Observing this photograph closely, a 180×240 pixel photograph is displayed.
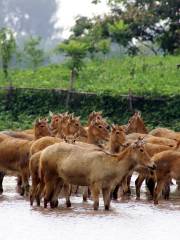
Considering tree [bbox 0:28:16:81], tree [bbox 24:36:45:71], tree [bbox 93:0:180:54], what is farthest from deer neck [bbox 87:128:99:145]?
tree [bbox 24:36:45:71]

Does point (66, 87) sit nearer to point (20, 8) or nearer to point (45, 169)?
point (45, 169)

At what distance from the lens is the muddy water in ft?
52.4

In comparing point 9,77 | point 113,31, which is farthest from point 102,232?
point 113,31

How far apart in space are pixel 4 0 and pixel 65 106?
347 ft

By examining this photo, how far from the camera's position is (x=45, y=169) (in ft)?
61.3

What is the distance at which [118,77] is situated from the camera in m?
40.5

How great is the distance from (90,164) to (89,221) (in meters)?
1.59

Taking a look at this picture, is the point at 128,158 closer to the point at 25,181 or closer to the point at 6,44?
the point at 25,181

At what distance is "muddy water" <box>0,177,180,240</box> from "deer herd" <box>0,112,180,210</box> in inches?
15.0

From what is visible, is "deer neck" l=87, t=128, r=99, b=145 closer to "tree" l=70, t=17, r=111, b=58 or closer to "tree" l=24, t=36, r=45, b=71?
"tree" l=70, t=17, r=111, b=58

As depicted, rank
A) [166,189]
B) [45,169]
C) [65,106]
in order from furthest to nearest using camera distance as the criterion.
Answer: [65,106]
[166,189]
[45,169]

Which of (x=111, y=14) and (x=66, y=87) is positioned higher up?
(x=111, y=14)

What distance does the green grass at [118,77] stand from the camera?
37044 mm

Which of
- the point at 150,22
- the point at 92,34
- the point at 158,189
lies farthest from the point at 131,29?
the point at 158,189
